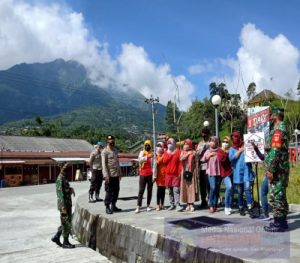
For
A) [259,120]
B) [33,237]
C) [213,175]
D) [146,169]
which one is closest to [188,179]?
[213,175]

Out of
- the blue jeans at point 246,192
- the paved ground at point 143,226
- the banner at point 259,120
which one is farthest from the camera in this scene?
the blue jeans at point 246,192

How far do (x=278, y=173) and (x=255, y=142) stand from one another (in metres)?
1.35

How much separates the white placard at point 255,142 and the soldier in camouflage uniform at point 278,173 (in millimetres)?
1161

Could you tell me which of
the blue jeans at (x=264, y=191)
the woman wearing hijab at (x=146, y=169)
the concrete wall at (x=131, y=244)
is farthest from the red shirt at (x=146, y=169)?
the blue jeans at (x=264, y=191)

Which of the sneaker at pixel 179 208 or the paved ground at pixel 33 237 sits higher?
the sneaker at pixel 179 208

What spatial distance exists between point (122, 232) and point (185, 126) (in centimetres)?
6049

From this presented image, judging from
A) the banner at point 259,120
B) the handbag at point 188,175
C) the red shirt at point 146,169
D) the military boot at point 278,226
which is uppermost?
the banner at point 259,120

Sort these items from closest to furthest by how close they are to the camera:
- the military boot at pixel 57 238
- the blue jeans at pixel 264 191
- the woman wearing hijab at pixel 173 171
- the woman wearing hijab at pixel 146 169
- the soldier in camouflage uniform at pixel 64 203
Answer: the blue jeans at pixel 264 191, the soldier in camouflage uniform at pixel 64 203, the military boot at pixel 57 238, the woman wearing hijab at pixel 173 171, the woman wearing hijab at pixel 146 169

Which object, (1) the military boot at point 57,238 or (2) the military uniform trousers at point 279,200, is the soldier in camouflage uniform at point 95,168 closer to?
(1) the military boot at point 57,238

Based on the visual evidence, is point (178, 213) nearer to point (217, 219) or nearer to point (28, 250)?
point (217, 219)

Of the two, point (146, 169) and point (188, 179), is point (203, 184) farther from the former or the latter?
point (146, 169)

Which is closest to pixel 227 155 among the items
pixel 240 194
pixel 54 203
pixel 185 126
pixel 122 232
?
pixel 240 194

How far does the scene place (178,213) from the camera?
7570 millimetres

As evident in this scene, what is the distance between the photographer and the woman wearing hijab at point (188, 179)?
25.8ft
